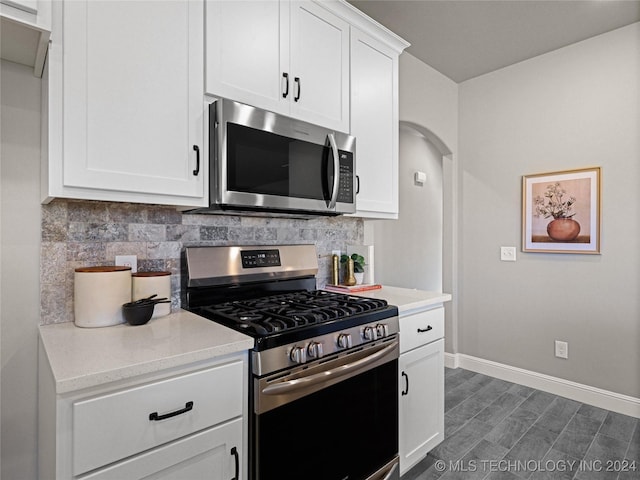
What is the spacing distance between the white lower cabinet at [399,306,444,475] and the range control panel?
0.73m

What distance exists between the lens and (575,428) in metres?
2.41

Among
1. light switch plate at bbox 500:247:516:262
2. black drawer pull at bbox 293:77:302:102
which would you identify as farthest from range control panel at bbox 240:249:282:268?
light switch plate at bbox 500:247:516:262

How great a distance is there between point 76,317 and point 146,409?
0.57m

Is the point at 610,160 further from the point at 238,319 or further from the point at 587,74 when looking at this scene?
the point at 238,319

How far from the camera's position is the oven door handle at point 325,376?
1.20 metres

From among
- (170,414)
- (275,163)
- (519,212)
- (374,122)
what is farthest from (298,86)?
(519,212)

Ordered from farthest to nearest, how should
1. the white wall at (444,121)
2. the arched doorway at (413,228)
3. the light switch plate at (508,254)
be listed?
the arched doorway at (413,228), the light switch plate at (508,254), the white wall at (444,121)

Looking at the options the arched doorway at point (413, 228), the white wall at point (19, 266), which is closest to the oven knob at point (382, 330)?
the white wall at point (19, 266)

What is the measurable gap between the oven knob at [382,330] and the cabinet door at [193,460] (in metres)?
0.70

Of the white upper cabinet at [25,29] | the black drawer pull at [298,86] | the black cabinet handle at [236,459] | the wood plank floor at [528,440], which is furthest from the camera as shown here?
the wood plank floor at [528,440]

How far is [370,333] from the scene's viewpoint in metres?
1.55

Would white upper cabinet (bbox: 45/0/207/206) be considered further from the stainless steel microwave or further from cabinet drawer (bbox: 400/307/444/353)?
cabinet drawer (bbox: 400/307/444/353)

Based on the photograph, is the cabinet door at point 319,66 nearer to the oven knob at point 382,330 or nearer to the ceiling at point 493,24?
the ceiling at point 493,24

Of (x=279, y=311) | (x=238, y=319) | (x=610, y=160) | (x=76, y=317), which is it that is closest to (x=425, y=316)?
(x=279, y=311)
